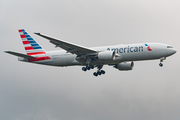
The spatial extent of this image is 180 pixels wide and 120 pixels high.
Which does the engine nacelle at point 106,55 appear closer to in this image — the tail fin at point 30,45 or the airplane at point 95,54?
the airplane at point 95,54

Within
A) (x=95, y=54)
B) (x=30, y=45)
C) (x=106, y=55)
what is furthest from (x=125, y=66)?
(x=30, y=45)

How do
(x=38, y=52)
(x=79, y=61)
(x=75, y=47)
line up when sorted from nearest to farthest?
(x=75, y=47)
(x=79, y=61)
(x=38, y=52)

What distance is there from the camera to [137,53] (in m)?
46.4

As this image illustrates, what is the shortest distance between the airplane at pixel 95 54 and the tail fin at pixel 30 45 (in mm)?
177

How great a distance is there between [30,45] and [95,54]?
14.9 metres

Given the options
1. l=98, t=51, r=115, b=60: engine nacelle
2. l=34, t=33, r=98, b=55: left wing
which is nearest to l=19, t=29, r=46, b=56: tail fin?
l=34, t=33, r=98, b=55: left wing

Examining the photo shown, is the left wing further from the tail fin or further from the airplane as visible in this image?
the tail fin

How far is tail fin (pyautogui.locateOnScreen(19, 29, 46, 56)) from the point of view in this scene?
178 feet

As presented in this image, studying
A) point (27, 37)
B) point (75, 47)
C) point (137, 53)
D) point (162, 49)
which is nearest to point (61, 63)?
point (75, 47)

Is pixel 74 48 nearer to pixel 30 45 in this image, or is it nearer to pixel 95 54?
pixel 95 54

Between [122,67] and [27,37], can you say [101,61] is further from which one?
[27,37]

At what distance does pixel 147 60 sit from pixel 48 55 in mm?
17969

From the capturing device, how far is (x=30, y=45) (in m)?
55.7

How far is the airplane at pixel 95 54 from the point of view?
152ft
